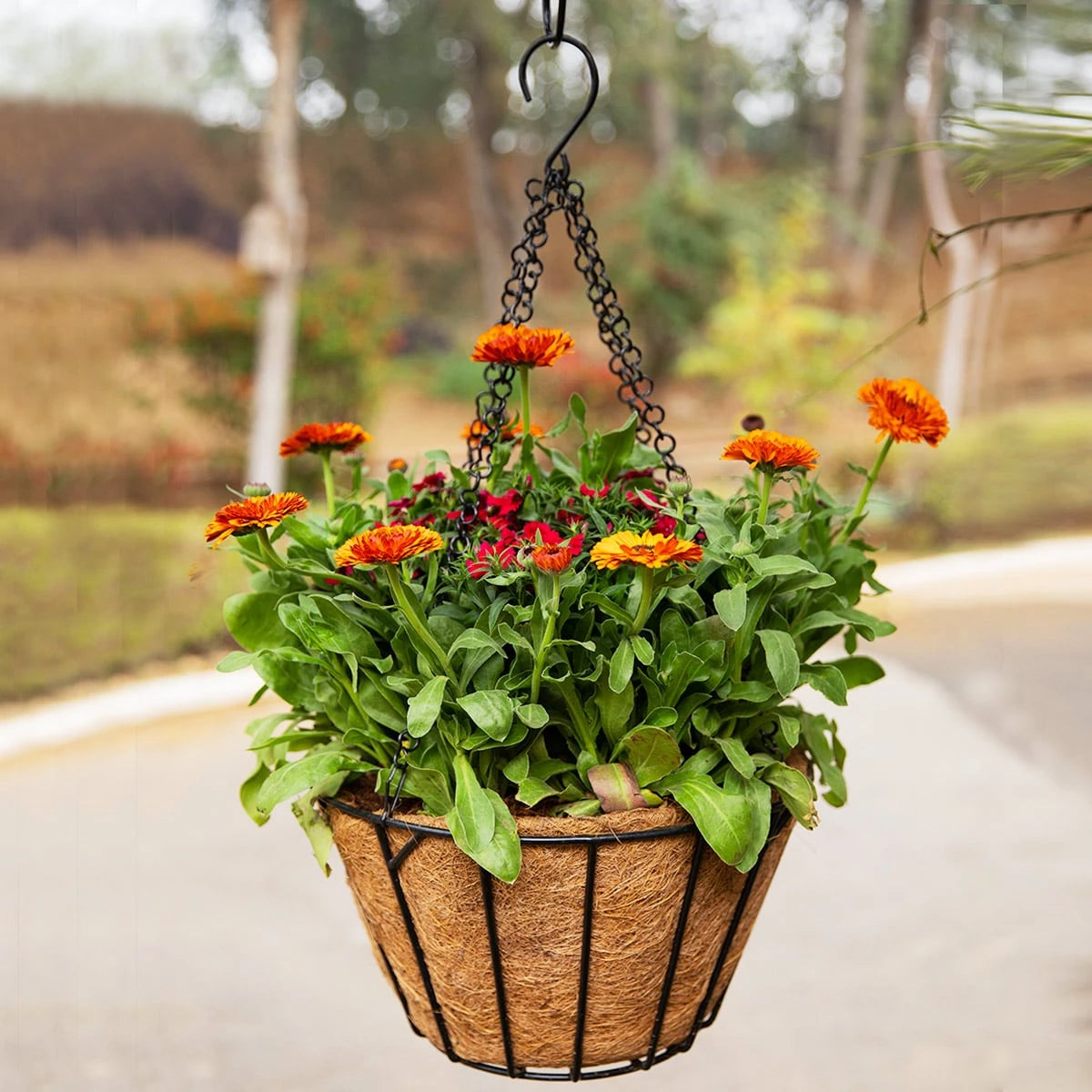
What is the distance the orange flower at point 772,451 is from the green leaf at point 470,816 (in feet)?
1.14

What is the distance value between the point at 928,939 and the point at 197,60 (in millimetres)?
7236

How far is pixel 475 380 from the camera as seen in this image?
25.3ft

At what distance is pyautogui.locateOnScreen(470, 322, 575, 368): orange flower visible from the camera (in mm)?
1014

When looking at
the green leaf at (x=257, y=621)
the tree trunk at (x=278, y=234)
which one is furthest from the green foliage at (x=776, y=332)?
the green leaf at (x=257, y=621)

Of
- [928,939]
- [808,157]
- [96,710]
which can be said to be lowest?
[96,710]

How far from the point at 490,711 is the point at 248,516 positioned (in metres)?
0.25

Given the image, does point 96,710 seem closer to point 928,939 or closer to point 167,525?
point 167,525

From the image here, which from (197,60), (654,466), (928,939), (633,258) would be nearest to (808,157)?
(633,258)

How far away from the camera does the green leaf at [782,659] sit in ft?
3.10

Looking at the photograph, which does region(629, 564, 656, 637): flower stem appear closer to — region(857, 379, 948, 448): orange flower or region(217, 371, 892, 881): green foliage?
region(217, 371, 892, 881): green foliage

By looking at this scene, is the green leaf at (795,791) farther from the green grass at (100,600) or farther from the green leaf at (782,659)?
the green grass at (100,600)

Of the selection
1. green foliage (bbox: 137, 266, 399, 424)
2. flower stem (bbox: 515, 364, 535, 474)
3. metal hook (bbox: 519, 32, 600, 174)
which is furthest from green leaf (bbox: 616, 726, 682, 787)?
green foliage (bbox: 137, 266, 399, 424)

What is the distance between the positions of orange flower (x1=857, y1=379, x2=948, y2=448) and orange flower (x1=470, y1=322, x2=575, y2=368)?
0.90 feet

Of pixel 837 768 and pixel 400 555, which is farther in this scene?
pixel 837 768
